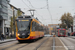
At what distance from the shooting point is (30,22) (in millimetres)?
20562

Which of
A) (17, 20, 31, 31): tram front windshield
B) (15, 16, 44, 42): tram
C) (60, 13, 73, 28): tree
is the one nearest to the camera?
(15, 16, 44, 42): tram

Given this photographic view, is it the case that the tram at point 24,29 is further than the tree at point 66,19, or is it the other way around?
the tree at point 66,19

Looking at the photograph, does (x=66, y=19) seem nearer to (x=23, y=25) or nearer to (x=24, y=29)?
(x=23, y=25)

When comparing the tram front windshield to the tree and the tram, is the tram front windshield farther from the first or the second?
the tree

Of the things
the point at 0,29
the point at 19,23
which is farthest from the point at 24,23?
the point at 0,29

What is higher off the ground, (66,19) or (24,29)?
(66,19)

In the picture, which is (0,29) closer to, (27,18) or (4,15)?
(4,15)

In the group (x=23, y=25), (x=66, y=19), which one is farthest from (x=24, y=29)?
(x=66, y=19)

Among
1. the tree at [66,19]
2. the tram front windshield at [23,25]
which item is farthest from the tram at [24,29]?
the tree at [66,19]

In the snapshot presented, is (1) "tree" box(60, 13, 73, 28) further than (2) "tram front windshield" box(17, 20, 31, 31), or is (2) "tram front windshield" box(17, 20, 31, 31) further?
(1) "tree" box(60, 13, 73, 28)

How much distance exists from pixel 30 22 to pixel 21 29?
1.49 metres

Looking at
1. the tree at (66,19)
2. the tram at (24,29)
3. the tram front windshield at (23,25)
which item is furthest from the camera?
the tree at (66,19)

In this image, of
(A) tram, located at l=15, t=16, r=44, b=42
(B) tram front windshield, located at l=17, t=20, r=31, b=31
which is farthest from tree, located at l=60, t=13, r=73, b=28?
(B) tram front windshield, located at l=17, t=20, r=31, b=31

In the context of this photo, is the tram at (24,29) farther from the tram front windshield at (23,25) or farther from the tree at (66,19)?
the tree at (66,19)
